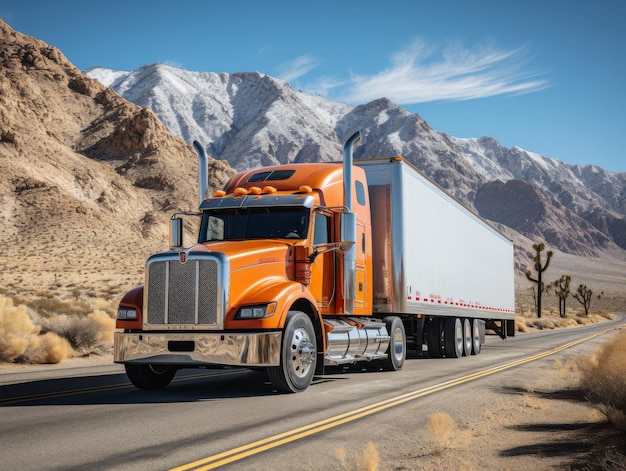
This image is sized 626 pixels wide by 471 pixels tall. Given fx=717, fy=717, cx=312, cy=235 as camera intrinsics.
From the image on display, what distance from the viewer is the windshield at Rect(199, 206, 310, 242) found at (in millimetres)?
12609

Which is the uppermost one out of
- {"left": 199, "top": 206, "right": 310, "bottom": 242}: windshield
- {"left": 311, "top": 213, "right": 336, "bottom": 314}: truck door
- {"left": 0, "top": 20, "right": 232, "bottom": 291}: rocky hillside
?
{"left": 0, "top": 20, "right": 232, "bottom": 291}: rocky hillside

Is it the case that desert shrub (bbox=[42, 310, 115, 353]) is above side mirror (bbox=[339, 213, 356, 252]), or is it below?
below

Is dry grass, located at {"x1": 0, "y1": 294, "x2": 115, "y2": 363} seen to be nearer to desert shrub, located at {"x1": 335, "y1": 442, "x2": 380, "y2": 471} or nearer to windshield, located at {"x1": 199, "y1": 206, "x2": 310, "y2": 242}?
windshield, located at {"x1": 199, "y1": 206, "x2": 310, "y2": 242}

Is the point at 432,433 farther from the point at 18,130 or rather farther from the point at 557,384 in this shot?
the point at 18,130

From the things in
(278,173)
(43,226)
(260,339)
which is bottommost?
(260,339)

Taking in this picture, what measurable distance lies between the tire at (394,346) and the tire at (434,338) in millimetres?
4137

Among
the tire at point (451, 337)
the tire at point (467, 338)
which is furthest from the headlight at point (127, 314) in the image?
the tire at point (467, 338)

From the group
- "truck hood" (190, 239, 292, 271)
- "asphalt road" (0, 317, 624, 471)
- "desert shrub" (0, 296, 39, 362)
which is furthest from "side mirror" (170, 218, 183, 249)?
"desert shrub" (0, 296, 39, 362)

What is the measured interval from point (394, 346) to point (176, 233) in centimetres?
575

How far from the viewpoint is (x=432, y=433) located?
25.3 ft

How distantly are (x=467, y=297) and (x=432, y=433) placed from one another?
14.7 m

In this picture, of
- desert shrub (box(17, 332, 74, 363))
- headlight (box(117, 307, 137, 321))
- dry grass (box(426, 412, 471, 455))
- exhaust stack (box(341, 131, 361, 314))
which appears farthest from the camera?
desert shrub (box(17, 332, 74, 363))

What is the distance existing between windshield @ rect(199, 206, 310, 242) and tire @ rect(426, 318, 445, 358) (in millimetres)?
8824

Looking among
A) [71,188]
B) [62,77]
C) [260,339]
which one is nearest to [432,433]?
[260,339]
